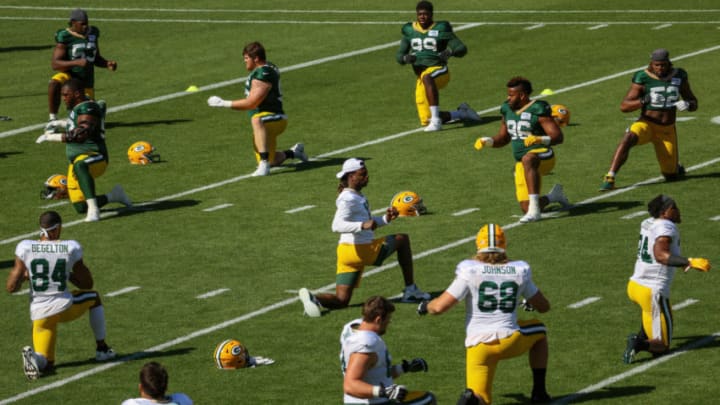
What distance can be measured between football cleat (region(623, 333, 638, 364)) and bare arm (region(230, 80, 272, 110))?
10.6 metres

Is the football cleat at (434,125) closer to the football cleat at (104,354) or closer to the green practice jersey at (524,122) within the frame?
the green practice jersey at (524,122)

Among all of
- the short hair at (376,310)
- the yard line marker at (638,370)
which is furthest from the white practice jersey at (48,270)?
the yard line marker at (638,370)

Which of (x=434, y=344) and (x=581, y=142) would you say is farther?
(x=581, y=142)

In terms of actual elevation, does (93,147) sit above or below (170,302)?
above

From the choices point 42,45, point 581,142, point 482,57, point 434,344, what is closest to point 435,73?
point 581,142

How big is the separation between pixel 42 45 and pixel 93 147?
53.5 ft

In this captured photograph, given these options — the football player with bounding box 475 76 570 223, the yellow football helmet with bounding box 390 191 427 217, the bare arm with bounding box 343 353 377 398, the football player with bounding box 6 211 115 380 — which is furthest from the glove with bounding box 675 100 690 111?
the bare arm with bounding box 343 353 377 398

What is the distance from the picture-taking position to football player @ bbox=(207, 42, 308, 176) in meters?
25.8

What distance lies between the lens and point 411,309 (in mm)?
19078

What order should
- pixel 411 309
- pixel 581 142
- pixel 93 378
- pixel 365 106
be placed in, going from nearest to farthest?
pixel 93 378 → pixel 411 309 → pixel 581 142 → pixel 365 106

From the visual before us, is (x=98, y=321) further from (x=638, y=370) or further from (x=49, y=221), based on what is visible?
(x=638, y=370)

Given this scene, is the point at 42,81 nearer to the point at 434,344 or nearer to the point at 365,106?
the point at 365,106

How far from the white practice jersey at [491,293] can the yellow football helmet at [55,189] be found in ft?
40.4

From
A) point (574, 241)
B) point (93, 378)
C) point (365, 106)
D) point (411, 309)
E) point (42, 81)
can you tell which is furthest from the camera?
point (42, 81)
